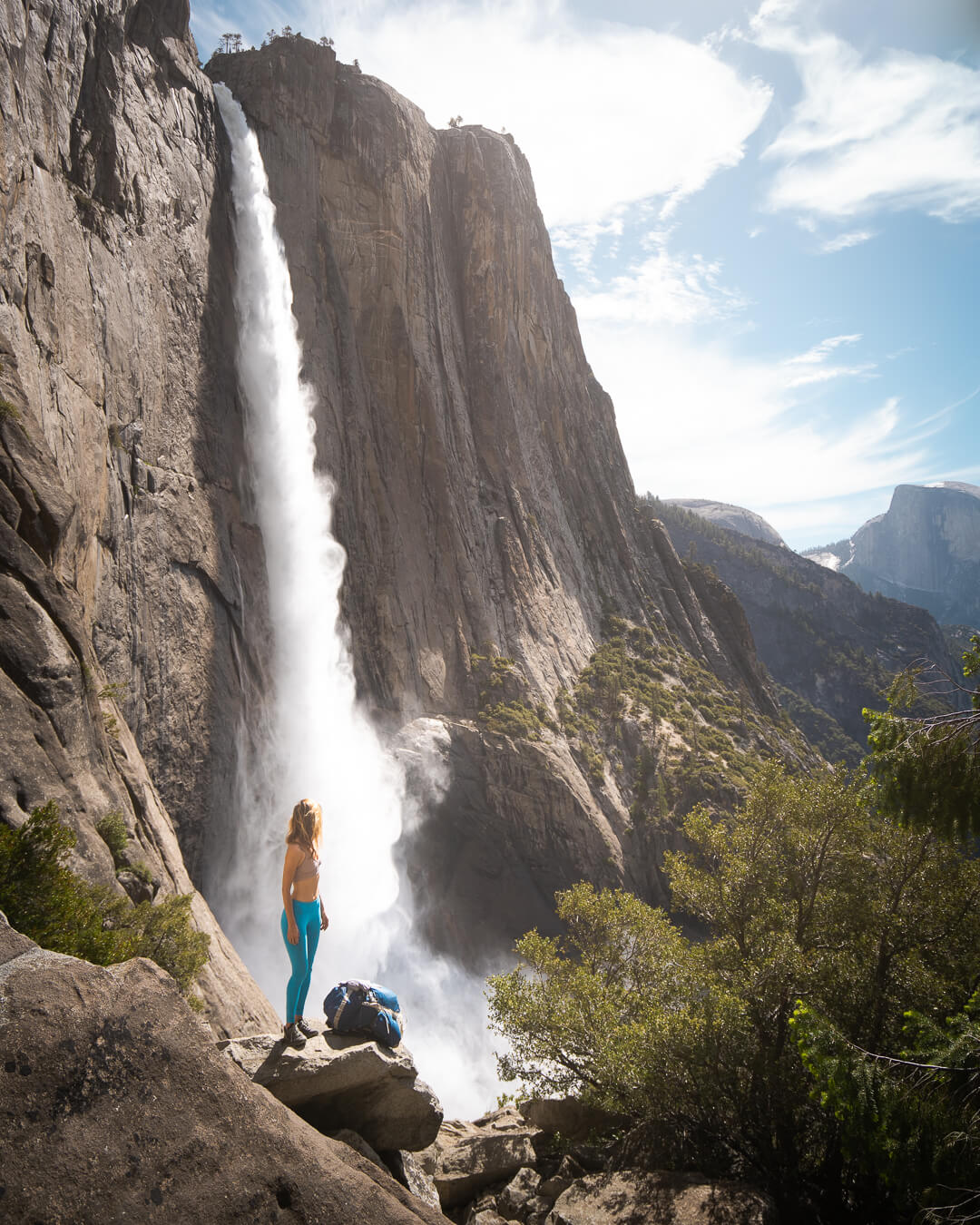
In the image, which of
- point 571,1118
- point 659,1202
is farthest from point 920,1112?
point 571,1118

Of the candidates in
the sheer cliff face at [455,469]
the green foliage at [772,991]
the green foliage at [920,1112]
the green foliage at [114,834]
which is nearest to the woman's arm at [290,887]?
the green foliage at [920,1112]

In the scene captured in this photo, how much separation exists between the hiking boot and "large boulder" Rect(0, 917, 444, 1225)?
2559 millimetres

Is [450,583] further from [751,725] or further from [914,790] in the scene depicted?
[914,790]

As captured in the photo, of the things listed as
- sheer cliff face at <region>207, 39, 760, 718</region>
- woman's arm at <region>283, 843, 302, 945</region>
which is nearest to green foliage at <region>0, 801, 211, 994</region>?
woman's arm at <region>283, 843, 302, 945</region>

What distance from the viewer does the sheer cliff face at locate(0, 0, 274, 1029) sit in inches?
527

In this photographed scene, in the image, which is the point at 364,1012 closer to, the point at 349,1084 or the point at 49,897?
the point at 349,1084

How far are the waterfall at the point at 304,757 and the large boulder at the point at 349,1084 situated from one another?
16238 mm

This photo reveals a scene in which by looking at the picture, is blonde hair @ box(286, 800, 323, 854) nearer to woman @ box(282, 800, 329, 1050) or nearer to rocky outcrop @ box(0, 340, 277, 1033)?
woman @ box(282, 800, 329, 1050)

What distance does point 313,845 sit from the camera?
8922mm

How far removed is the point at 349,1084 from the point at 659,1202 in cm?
416

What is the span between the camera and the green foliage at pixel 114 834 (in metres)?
13.7

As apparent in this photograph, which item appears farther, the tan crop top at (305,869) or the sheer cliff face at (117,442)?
the sheer cliff face at (117,442)

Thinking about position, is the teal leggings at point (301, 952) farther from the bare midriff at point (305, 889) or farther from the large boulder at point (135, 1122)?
the large boulder at point (135, 1122)

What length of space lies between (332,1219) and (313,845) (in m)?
4.01
